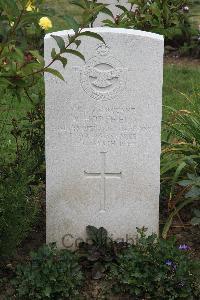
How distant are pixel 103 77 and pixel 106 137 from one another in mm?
329

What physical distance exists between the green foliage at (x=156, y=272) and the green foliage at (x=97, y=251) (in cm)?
9

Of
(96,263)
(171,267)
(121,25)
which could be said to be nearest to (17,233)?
(96,263)

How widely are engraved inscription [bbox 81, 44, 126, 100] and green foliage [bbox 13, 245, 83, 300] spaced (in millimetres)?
877

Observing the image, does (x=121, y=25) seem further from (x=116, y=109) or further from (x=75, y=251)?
(x=75, y=251)

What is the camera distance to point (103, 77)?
12.5ft

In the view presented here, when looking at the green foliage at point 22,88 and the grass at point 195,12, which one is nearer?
the green foliage at point 22,88

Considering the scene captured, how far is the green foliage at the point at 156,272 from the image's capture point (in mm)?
3678

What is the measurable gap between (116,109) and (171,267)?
0.88 meters

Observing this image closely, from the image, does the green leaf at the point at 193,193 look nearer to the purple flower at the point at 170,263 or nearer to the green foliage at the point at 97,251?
the purple flower at the point at 170,263

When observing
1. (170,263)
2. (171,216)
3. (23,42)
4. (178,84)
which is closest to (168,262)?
(170,263)

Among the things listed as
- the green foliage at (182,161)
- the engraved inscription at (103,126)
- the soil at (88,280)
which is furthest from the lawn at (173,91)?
the engraved inscription at (103,126)

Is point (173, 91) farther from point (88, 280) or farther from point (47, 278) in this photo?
point (47, 278)

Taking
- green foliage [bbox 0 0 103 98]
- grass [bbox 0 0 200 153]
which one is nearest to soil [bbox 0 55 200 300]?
green foliage [bbox 0 0 103 98]

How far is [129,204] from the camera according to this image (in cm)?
403
